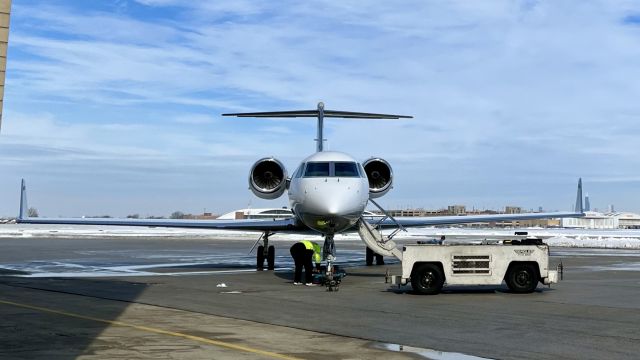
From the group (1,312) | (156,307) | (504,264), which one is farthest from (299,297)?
(1,312)

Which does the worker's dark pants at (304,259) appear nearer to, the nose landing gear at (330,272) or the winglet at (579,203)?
the nose landing gear at (330,272)

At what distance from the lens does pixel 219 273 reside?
79.7 feet

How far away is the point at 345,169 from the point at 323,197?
4.16 ft

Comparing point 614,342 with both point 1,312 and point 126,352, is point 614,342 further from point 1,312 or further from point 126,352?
point 1,312

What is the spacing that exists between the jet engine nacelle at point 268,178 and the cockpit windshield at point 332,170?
3.23 metres

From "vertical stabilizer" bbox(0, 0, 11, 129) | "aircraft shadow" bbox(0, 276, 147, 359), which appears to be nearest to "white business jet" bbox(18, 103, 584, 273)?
"aircraft shadow" bbox(0, 276, 147, 359)

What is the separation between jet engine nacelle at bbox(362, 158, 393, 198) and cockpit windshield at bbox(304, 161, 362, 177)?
12.0 feet

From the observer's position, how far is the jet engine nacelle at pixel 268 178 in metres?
24.1

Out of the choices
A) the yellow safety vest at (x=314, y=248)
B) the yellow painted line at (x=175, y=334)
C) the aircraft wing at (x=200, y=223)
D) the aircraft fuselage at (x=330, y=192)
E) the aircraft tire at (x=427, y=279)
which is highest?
the aircraft fuselage at (x=330, y=192)

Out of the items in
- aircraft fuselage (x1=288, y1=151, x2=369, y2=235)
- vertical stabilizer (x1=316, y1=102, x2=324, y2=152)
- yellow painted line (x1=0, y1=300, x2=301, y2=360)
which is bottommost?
yellow painted line (x1=0, y1=300, x2=301, y2=360)

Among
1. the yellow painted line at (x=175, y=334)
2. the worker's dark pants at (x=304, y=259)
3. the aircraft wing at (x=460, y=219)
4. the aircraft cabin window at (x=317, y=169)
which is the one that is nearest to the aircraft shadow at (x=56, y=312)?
the yellow painted line at (x=175, y=334)

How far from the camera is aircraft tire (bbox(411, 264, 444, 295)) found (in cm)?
1700

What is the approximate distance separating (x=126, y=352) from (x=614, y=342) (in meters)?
6.38

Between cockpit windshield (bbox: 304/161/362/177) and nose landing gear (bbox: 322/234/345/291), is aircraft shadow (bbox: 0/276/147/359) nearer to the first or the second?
nose landing gear (bbox: 322/234/345/291)
